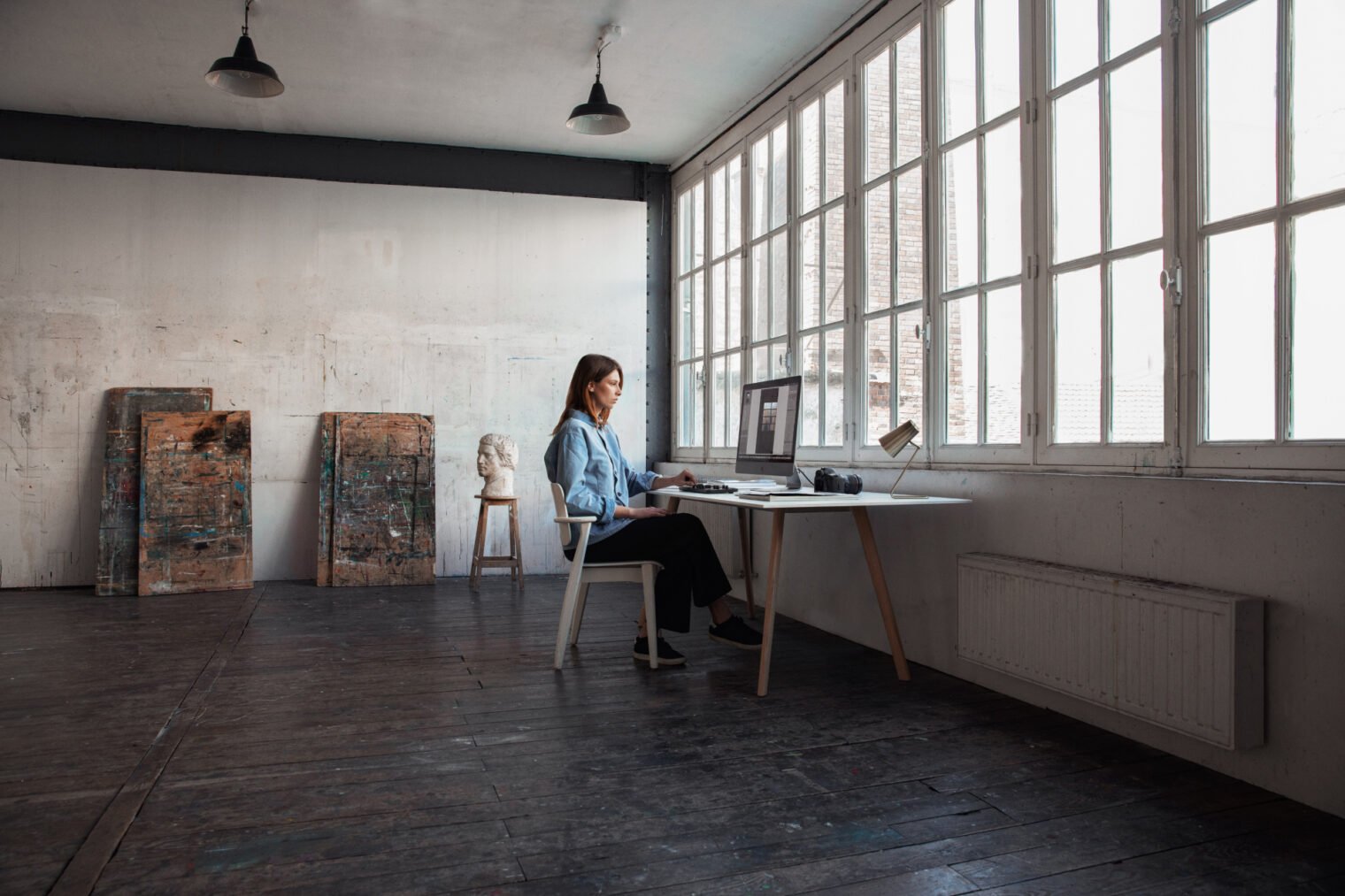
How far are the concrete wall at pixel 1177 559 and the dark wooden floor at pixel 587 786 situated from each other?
0.10 metres

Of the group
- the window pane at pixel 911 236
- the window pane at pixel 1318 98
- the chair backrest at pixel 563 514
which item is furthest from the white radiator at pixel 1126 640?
the chair backrest at pixel 563 514

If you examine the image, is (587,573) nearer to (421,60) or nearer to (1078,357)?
(1078,357)

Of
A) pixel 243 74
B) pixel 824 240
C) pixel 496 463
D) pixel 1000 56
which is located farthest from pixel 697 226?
pixel 1000 56

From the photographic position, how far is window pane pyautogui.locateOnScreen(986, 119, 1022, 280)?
3.54 metres

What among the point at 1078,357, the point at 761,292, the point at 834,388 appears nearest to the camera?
the point at 1078,357

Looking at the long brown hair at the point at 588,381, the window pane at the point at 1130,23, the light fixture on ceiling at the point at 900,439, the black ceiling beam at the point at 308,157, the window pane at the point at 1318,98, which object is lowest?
the light fixture on ceiling at the point at 900,439

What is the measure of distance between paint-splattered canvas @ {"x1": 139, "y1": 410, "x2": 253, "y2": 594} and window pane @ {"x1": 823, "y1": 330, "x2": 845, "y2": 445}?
3.86 meters

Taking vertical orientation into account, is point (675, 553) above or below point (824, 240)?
below

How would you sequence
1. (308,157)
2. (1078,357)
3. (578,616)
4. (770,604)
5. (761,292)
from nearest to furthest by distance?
(1078,357), (770,604), (578,616), (761,292), (308,157)

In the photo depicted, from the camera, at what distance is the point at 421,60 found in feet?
17.4

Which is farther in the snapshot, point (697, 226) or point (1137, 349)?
point (697, 226)

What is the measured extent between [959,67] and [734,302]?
2380mm

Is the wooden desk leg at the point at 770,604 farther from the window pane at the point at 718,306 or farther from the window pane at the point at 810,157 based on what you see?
the window pane at the point at 718,306

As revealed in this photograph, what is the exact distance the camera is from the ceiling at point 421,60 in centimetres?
468
